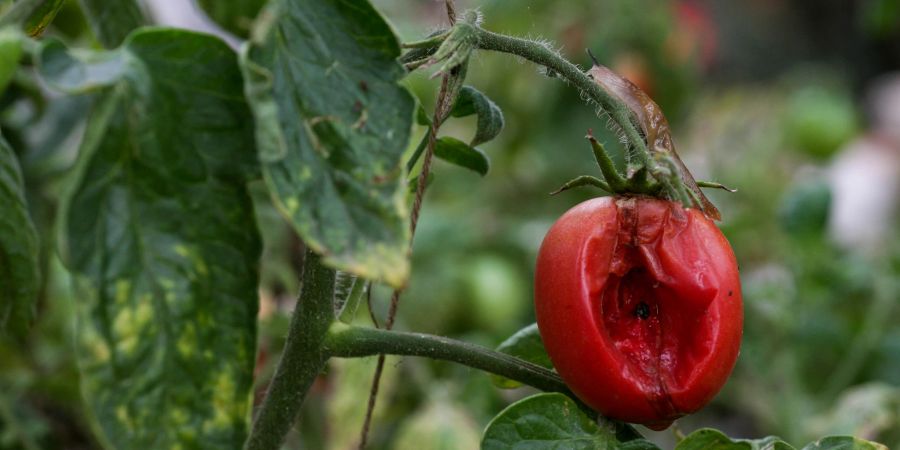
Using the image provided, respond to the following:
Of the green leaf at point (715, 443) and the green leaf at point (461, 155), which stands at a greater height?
the green leaf at point (461, 155)

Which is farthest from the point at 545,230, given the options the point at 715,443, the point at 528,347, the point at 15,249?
the point at 15,249

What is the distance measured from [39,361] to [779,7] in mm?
3940

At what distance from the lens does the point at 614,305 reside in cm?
70

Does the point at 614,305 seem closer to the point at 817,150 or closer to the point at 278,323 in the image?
the point at 278,323

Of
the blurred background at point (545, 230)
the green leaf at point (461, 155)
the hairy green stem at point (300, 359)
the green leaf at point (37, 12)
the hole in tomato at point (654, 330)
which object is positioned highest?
the green leaf at point (37, 12)

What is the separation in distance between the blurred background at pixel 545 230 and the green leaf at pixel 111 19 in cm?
8

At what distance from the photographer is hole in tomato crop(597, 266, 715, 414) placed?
0.67 m

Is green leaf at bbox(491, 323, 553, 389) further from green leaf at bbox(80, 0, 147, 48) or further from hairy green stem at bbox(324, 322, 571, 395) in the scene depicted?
green leaf at bbox(80, 0, 147, 48)

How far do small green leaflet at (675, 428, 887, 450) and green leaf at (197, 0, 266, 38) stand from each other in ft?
1.30

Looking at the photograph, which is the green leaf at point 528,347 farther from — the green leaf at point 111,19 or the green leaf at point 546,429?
the green leaf at point 111,19

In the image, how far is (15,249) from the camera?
63 centimetres

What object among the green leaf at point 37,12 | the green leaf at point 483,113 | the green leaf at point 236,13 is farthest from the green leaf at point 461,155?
the green leaf at point 37,12

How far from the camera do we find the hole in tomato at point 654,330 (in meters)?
0.67

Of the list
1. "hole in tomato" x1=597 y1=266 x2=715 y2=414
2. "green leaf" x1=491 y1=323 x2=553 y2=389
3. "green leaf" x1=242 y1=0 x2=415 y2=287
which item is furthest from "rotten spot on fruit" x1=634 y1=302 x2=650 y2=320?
"green leaf" x1=242 y1=0 x2=415 y2=287
